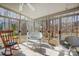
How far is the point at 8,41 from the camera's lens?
95.9 inches

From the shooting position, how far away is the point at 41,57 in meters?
2.45

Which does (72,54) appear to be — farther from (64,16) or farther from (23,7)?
(23,7)

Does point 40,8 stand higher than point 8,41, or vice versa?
point 40,8

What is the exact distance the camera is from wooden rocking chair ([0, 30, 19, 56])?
241 centimetres

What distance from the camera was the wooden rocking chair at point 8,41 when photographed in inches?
95.0

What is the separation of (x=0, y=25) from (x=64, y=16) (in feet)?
3.60

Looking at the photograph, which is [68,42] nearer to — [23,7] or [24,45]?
[24,45]

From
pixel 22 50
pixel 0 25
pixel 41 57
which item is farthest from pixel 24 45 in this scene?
pixel 0 25

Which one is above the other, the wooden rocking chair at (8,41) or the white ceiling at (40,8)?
the white ceiling at (40,8)

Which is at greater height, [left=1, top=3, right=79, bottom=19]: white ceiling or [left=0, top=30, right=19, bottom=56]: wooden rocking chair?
[left=1, top=3, right=79, bottom=19]: white ceiling

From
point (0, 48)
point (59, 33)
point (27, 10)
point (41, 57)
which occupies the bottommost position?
point (41, 57)

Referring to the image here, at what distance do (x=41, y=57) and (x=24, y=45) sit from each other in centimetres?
36

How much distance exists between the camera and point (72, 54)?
2428 millimetres

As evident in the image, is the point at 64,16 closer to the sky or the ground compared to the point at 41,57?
closer to the sky
